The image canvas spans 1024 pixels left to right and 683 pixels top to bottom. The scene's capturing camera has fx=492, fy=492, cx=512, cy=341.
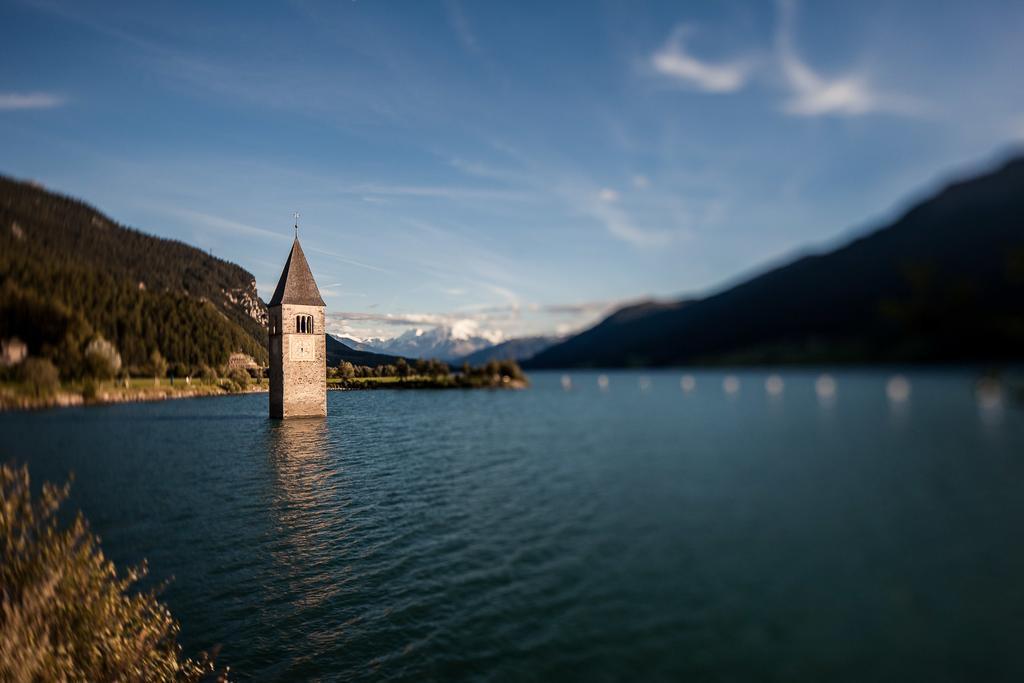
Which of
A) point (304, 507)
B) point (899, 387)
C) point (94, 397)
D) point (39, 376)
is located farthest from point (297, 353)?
point (899, 387)

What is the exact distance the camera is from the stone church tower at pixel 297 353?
29719 millimetres

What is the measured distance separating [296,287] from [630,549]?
31.4 m

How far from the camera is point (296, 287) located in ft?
125

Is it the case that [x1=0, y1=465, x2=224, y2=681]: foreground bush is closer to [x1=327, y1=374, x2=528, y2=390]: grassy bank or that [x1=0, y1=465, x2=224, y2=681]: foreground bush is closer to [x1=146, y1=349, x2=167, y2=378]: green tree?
[x1=146, y1=349, x2=167, y2=378]: green tree

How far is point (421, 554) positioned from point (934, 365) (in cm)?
1564

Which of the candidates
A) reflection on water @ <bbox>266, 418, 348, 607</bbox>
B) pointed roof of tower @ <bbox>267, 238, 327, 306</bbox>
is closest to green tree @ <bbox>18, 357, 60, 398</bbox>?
reflection on water @ <bbox>266, 418, 348, 607</bbox>

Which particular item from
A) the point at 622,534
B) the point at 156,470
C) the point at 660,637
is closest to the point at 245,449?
the point at 156,470

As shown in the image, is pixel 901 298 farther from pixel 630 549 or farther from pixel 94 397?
pixel 630 549

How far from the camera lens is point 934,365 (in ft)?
11.4

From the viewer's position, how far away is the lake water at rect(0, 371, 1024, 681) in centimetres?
820

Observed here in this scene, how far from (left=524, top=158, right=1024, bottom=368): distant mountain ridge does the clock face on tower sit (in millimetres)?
27929

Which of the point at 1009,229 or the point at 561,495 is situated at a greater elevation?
the point at 1009,229

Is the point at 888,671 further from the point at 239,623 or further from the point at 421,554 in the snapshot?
the point at 239,623

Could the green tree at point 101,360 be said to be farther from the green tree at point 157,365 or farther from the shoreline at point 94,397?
the green tree at point 157,365
